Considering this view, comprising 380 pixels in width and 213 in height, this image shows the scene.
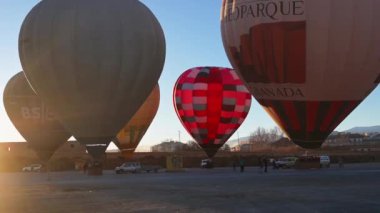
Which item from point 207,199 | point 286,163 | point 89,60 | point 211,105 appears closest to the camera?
point 207,199

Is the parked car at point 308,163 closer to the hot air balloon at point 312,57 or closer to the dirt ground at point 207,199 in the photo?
the dirt ground at point 207,199

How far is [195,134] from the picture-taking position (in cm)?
3656

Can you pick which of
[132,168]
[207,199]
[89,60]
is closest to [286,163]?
[132,168]

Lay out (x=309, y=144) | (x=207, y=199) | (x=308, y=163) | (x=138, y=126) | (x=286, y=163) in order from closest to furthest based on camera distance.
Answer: (x=207, y=199)
(x=309, y=144)
(x=138, y=126)
(x=308, y=163)
(x=286, y=163)

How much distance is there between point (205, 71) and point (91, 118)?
46.6ft

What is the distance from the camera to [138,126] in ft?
136

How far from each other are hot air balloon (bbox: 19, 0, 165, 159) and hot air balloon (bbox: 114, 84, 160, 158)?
15.4 m

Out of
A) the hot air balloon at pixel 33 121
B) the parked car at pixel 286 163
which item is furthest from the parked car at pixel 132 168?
the parked car at pixel 286 163

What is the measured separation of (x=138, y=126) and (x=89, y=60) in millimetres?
17521

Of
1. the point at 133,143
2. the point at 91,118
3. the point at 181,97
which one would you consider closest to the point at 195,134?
the point at 181,97

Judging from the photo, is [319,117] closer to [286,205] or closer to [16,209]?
[286,205]

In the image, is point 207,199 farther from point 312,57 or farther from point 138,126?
point 138,126

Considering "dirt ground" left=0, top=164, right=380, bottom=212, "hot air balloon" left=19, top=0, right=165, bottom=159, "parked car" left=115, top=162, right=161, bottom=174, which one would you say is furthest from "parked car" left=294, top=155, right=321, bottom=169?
"hot air balloon" left=19, top=0, right=165, bottom=159

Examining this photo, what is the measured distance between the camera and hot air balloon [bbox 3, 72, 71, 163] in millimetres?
36750
